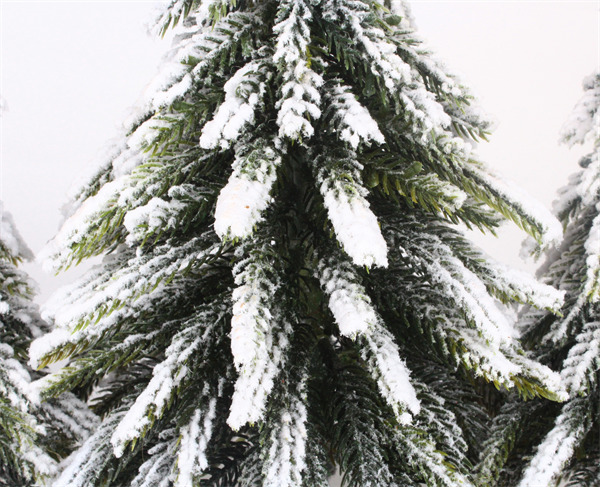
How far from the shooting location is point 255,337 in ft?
3.19

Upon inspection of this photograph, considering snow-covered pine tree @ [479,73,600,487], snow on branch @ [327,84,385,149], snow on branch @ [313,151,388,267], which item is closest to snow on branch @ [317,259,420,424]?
snow on branch @ [313,151,388,267]

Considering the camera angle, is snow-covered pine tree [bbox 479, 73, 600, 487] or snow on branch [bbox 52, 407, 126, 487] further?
snow-covered pine tree [bbox 479, 73, 600, 487]

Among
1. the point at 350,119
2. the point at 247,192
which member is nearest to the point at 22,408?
the point at 247,192

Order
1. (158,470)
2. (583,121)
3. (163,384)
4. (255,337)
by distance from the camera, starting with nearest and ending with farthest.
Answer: (255,337) → (163,384) → (158,470) → (583,121)

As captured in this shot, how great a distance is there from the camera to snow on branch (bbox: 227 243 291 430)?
94cm

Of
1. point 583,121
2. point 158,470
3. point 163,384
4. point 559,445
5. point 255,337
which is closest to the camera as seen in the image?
point 255,337

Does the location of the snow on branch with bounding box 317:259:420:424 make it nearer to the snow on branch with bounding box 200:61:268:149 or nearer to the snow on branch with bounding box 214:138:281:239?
the snow on branch with bounding box 214:138:281:239

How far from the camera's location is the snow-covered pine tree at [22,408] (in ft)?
4.89

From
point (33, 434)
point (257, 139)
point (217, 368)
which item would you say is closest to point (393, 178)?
point (257, 139)

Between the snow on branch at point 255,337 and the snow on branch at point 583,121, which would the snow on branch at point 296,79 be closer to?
the snow on branch at point 255,337

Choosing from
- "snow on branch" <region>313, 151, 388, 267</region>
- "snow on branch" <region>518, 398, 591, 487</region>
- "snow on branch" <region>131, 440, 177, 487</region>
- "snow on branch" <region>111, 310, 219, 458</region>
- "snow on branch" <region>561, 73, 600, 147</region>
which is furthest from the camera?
"snow on branch" <region>561, 73, 600, 147</region>

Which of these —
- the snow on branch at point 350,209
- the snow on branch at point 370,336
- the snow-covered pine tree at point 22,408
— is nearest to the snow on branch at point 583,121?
the snow on branch at point 350,209

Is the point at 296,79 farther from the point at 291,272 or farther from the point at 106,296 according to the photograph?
the point at 106,296

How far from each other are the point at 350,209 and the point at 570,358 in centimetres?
107
